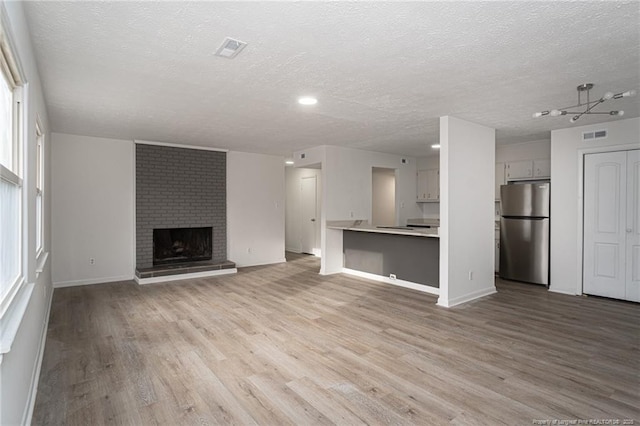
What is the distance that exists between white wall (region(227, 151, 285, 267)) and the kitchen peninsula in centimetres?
183

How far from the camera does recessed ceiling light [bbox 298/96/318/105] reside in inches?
144

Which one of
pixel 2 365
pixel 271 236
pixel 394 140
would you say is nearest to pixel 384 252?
pixel 394 140

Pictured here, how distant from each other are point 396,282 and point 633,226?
320 cm

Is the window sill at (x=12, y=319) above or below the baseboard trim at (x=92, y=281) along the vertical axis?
above

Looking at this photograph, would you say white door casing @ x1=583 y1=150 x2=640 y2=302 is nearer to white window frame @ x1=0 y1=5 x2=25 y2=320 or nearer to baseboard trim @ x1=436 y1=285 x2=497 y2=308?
baseboard trim @ x1=436 y1=285 x2=497 y2=308

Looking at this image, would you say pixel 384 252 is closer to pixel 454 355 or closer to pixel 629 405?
pixel 454 355

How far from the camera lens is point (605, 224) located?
187 inches

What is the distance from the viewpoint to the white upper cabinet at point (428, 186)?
766cm

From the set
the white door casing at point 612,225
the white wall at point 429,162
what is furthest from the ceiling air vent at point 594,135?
the white wall at point 429,162

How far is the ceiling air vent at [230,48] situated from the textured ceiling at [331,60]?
5 centimetres

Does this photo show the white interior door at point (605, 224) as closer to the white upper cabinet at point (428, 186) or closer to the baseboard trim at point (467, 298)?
the baseboard trim at point (467, 298)

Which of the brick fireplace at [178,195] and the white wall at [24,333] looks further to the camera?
the brick fireplace at [178,195]

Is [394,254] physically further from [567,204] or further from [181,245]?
[181,245]

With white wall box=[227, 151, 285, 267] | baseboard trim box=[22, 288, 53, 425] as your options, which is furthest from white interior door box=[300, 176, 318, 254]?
baseboard trim box=[22, 288, 53, 425]
